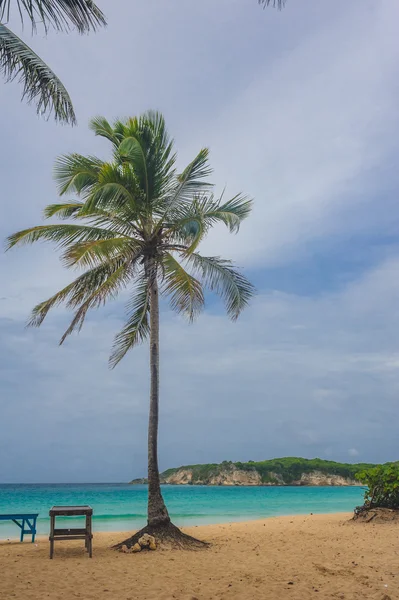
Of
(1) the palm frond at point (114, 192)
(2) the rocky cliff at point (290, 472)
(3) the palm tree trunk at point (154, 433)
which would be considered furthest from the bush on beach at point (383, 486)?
(2) the rocky cliff at point (290, 472)

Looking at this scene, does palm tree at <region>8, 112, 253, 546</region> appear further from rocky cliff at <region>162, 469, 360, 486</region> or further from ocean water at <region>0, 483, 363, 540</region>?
rocky cliff at <region>162, 469, 360, 486</region>

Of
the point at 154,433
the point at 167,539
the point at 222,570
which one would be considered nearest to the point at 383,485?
the point at 167,539

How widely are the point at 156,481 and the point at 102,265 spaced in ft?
15.6

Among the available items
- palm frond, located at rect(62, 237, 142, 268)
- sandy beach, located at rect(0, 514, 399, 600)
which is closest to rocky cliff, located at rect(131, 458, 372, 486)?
sandy beach, located at rect(0, 514, 399, 600)

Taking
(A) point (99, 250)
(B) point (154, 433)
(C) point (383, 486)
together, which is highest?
(A) point (99, 250)

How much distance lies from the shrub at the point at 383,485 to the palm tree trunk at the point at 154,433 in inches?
246

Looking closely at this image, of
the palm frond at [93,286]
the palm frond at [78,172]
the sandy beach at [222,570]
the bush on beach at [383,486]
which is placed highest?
the palm frond at [78,172]

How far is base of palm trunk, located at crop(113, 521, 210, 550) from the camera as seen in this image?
33.5 ft

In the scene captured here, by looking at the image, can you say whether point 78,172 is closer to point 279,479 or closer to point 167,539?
point 167,539

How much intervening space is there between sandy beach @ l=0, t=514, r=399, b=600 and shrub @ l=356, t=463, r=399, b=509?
6.45ft

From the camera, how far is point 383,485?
14.1 metres

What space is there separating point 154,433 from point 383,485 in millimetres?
6851

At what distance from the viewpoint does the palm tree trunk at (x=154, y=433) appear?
10648mm

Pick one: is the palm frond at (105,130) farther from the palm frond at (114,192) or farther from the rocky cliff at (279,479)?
the rocky cliff at (279,479)
